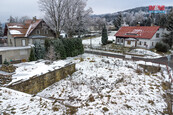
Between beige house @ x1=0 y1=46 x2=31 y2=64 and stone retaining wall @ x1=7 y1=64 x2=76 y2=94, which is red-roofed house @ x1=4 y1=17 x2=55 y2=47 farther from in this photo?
stone retaining wall @ x1=7 y1=64 x2=76 y2=94

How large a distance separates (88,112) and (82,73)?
9.89 m

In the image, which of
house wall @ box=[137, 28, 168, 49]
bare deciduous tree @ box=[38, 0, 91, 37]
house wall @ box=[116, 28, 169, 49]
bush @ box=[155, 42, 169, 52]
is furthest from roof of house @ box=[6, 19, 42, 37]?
bush @ box=[155, 42, 169, 52]

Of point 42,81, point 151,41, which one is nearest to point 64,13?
point 42,81

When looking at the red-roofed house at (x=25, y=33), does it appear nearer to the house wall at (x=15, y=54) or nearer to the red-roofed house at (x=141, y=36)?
the house wall at (x=15, y=54)

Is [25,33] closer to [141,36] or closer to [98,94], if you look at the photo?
[98,94]

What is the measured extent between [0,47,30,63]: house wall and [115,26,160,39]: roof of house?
91.0 ft

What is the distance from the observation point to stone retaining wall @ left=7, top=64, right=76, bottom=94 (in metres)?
12.2

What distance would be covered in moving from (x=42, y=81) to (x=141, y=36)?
30164 millimetres

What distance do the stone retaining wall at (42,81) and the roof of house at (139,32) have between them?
2499 centimetres

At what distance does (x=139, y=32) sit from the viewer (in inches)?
A: 1454

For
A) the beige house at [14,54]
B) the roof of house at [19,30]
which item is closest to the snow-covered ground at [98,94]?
the beige house at [14,54]

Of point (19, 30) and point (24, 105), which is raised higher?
point (19, 30)

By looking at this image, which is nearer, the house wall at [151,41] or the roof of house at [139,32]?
the house wall at [151,41]

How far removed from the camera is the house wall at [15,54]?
20.8 metres
